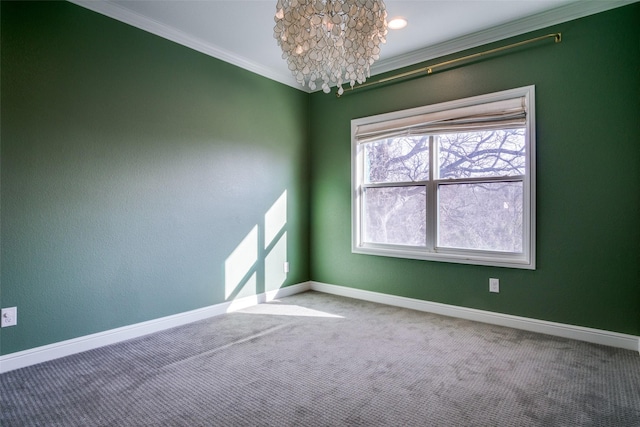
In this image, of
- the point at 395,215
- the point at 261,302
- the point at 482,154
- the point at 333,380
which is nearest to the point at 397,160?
the point at 395,215

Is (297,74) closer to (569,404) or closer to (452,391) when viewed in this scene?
(452,391)

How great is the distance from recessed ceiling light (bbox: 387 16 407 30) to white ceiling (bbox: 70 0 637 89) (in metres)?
0.05

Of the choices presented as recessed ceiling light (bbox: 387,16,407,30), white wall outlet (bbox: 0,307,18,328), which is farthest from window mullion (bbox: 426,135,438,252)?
white wall outlet (bbox: 0,307,18,328)

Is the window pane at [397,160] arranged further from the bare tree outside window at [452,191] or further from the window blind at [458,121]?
the window blind at [458,121]

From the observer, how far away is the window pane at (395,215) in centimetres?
380

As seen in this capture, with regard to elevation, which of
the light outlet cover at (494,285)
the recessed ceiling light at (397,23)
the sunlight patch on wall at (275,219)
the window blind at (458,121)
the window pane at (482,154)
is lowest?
the light outlet cover at (494,285)

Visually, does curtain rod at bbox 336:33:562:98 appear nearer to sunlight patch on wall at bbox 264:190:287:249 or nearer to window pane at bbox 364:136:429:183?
window pane at bbox 364:136:429:183

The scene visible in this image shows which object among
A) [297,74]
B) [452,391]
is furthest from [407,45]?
[452,391]

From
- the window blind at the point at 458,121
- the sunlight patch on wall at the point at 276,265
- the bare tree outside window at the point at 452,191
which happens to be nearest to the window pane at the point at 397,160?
the bare tree outside window at the point at 452,191

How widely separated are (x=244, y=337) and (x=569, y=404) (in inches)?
88.8

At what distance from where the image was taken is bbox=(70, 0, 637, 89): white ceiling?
9.18ft

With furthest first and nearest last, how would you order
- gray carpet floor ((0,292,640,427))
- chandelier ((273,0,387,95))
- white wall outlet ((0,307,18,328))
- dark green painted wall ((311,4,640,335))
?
dark green painted wall ((311,4,640,335)) → white wall outlet ((0,307,18,328)) → chandelier ((273,0,387,95)) → gray carpet floor ((0,292,640,427))

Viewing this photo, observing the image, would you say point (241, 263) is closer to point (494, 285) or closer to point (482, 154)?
point (494, 285)

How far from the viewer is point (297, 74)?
225 centimetres
